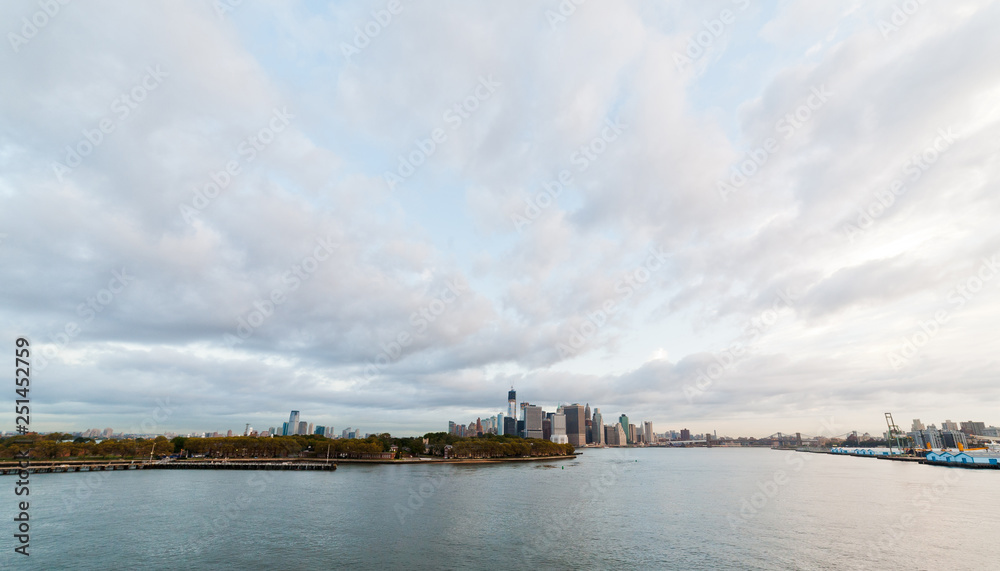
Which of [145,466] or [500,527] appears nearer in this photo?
[500,527]

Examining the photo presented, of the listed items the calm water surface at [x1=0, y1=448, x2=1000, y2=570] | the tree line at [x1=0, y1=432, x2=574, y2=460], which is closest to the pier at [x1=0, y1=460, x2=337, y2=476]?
the tree line at [x1=0, y1=432, x2=574, y2=460]

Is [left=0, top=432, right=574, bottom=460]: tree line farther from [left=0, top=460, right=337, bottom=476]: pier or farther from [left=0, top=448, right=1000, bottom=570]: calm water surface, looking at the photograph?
[left=0, top=448, right=1000, bottom=570]: calm water surface

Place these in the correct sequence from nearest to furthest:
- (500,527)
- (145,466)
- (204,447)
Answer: (500,527), (145,466), (204,447)

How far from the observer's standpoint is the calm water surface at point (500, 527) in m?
42.5

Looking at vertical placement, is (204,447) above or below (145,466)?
above

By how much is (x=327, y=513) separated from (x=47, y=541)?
95.3ft

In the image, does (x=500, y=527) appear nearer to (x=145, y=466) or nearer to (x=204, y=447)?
(x=145, y=466)

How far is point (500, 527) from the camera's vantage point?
56.1m

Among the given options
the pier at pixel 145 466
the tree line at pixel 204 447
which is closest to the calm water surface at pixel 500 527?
the pier at pixel 145 466

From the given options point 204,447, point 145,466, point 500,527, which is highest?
point 204,447

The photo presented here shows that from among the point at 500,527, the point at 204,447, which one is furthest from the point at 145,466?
the point at 500,527

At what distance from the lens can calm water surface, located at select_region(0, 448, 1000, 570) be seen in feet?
139

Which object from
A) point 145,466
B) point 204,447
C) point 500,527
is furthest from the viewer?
point 204,447

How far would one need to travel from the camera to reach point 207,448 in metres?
176
